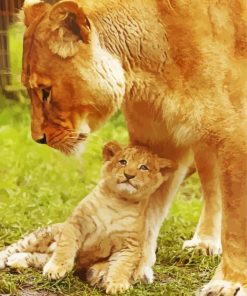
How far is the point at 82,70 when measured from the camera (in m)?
3.27

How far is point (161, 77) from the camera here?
3.39 meters

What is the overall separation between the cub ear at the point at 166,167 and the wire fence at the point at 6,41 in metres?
1.01

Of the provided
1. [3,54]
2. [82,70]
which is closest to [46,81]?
[82,70]

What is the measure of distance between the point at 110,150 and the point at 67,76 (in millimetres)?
536

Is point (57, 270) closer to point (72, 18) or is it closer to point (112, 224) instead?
point (112, 224)

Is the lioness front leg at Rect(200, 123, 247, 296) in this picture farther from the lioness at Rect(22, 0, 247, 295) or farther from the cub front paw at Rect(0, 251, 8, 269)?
the cub front paw at Rect(0, 251, 8, 269)

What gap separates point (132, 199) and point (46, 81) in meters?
0.61

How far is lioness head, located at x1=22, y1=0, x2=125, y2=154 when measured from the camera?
10.6 ft

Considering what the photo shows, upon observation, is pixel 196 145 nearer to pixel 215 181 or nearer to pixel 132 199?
pixel 132 199

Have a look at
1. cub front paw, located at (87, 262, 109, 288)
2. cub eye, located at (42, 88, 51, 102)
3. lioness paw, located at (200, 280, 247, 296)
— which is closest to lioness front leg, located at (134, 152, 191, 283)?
cub front paw, located at (87, 262, 109, 288)

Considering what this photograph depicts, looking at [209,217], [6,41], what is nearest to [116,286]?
[209,217]

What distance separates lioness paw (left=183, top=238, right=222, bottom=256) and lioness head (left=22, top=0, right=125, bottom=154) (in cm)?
97

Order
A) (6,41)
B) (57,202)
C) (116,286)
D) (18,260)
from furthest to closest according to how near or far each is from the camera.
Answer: (6,41)
(57,202)
(18,260)
(116,286)

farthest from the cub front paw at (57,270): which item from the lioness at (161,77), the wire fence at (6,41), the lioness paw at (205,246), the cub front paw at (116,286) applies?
the wire fence at (6,41)
